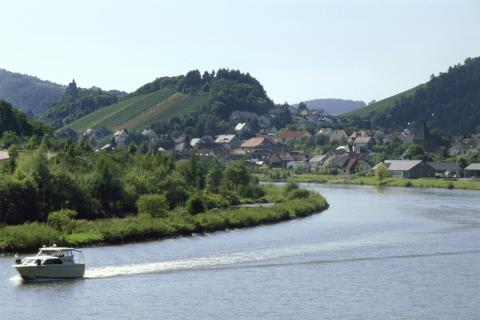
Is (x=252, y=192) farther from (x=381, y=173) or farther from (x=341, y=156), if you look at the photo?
(x=341, y=156)

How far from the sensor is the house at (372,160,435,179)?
14188 centimetres

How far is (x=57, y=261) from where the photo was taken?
43469 millimetres

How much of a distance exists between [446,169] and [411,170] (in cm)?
663

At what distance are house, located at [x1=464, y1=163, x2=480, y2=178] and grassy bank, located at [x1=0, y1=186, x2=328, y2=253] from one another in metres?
68.7

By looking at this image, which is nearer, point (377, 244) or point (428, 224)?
point (377, 244)

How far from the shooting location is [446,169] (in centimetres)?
14500

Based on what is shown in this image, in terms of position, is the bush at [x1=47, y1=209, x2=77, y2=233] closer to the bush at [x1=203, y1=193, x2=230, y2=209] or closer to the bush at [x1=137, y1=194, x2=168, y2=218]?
the bush at [x1=137, y1=194, x2=168, y2=218]

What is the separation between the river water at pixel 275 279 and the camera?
122ft

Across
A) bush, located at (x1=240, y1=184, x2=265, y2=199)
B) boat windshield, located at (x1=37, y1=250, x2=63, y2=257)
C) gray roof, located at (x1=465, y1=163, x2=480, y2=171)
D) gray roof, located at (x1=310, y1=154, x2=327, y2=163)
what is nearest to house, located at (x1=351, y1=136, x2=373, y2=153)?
gray roof, located at (x1=310, y1=154, x2=327, y2=163)

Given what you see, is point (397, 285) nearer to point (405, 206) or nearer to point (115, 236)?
point (115, 236)

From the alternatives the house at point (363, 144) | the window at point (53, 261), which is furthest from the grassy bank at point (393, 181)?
the window at point (53, 261)

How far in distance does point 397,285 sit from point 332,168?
115262 mm

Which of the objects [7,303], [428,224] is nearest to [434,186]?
[428,224]

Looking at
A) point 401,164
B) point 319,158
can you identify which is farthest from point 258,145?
point 401,164
